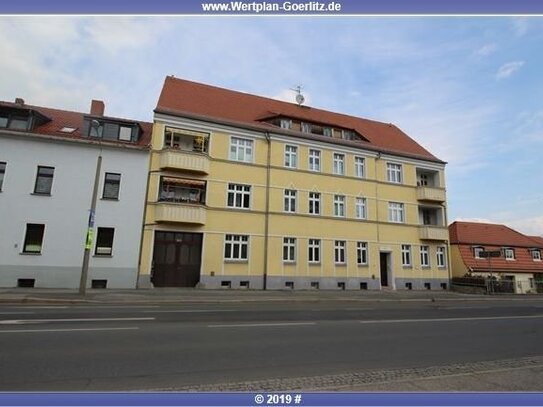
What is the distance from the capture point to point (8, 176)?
2039 centimetres

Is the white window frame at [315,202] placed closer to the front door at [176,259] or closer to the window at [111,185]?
the front door at [176,259]

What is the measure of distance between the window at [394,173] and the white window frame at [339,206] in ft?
16.4

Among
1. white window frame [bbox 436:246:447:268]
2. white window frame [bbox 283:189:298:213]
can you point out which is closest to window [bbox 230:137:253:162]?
white window frame [bbox 283:189:298:213]

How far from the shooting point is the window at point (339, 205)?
90.0ft

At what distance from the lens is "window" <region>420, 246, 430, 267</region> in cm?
2980

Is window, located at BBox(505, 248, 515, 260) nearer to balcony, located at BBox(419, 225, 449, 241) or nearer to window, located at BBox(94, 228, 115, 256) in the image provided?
balcony, located at BBox(419, 225, 449, 241)

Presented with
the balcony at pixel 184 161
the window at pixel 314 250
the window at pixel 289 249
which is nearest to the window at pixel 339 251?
the window at pixel 314 250

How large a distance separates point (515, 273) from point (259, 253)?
88.6 feet

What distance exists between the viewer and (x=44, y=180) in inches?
827

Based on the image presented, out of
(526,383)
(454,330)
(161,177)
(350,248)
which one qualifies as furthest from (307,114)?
(526,383)

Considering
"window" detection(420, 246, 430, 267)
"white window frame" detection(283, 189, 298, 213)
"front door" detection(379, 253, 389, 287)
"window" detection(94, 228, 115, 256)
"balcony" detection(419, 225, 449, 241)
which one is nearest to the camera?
"window" detection(94, 228, 115, 256)

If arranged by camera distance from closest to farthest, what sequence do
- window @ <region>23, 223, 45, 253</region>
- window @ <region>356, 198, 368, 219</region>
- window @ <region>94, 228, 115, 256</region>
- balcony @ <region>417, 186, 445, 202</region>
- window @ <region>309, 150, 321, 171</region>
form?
window @ <region>23, 223, 45, 253</region> → window @ <region>94, 228, 115, 256</region> → window @ <region>309, 150, 321, 171</region> → window @ <region>356, 198, 368, 219</region> → balcony @ <region>417, 186, 445, 202</region>

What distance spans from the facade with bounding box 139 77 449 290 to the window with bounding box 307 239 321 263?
0.07 m

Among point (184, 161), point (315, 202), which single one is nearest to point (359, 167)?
point (315, 202)
